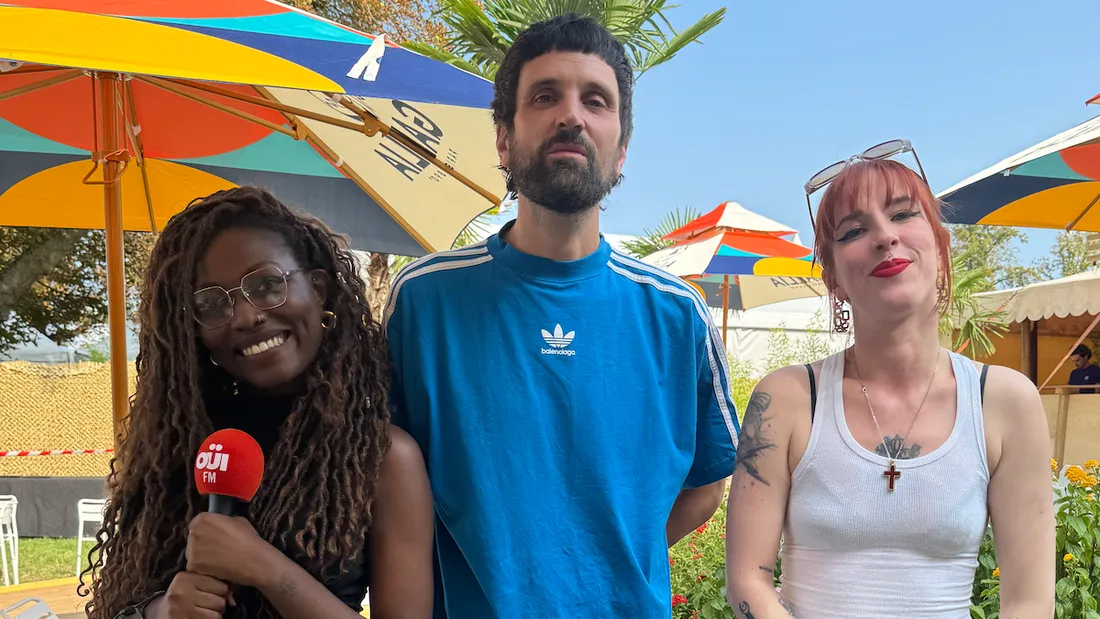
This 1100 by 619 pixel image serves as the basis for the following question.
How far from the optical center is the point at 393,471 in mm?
1725

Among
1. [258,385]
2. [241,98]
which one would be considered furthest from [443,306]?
[241,98]

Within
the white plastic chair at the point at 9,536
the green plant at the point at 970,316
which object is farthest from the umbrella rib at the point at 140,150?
the green plant at the point at 970,316

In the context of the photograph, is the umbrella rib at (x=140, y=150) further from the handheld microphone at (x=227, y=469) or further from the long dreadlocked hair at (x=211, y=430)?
the handheld microphone at (x=227, y=469)

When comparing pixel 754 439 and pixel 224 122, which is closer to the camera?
pixel 754 439

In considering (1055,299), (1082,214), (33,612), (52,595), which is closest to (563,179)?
(33,612)

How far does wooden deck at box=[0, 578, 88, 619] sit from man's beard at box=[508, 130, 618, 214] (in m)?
5.61

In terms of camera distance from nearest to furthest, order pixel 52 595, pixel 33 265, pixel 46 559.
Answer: pixel 52 595
pixel 46 559
pixel 33 265

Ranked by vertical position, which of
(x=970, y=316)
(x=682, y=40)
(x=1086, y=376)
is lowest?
(x=1086, y=376)

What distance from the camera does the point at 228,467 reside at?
1453 mm

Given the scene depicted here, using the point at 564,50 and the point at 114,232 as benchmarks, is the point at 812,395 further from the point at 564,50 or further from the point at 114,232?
the point at 114,232

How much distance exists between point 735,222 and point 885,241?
842 centimetres

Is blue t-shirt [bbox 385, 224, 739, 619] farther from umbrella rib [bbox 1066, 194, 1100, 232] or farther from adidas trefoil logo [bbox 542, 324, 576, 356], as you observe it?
umbrella rib [bbox 1066, 194, 1100, 232]

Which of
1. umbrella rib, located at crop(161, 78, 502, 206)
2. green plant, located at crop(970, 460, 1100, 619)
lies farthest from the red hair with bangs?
green plant, located at crop(970, 460, 1100, 619)

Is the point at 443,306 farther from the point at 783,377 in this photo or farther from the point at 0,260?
the point at 0,260
